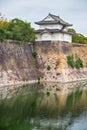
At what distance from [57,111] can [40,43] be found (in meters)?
24.0

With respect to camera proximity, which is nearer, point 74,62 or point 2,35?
point 2,35

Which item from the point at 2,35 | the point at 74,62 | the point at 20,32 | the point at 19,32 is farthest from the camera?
the point at 74,62

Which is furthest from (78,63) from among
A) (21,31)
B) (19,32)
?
(19,32)

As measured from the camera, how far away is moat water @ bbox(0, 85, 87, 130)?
19766 mm

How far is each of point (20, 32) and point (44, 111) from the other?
76.0ft

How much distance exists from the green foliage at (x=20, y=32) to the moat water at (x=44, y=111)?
43.4ft

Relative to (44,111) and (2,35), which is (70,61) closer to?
(2,35)

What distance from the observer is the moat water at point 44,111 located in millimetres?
19766

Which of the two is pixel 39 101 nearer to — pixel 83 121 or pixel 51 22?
pixel 83 121

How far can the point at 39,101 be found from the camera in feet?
91.9

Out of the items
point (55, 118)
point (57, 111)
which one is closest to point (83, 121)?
point (55, 118)

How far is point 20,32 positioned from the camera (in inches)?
1801

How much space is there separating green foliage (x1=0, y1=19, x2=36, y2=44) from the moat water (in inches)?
521

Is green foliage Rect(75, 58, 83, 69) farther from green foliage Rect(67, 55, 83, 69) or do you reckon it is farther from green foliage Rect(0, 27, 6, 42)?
green foliage Rect(0, 27, 6, 42)
